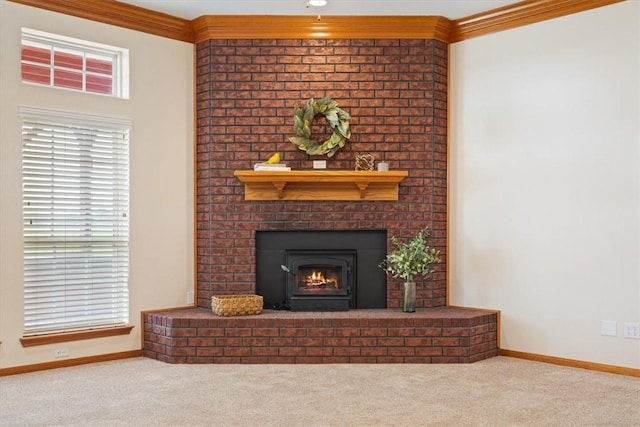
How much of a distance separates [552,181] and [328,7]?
2.29 metres

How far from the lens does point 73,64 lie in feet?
17.1

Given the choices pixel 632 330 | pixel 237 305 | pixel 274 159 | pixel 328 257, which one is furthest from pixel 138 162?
pixel 632 330

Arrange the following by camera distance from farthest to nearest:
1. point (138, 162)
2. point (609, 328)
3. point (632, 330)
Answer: point (138, 162) → point (609, 328) → point (632, 330)

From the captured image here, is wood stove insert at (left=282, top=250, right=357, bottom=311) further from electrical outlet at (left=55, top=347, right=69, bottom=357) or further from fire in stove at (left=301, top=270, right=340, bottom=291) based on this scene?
electrical outlet at (left=55, top=347, right=69, bottom=357)

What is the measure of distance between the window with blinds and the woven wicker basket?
0.77m

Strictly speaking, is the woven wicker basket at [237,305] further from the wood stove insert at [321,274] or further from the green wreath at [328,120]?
the green wreath at [328,120]

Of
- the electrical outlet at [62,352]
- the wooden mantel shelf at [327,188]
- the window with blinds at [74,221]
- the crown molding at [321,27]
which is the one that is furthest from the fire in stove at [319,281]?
the crown molding at [321,27]

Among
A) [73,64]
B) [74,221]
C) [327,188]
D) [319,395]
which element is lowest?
[319,395]

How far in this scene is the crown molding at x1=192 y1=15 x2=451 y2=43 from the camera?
5.69 m

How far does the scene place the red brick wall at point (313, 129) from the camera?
5766mm

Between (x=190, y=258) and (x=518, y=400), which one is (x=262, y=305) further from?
(x=518, y=400)

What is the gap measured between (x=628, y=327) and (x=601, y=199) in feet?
3.11

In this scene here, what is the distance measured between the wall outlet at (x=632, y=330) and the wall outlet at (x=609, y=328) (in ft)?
0.24

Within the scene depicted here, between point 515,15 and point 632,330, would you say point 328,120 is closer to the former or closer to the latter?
point 515,15
